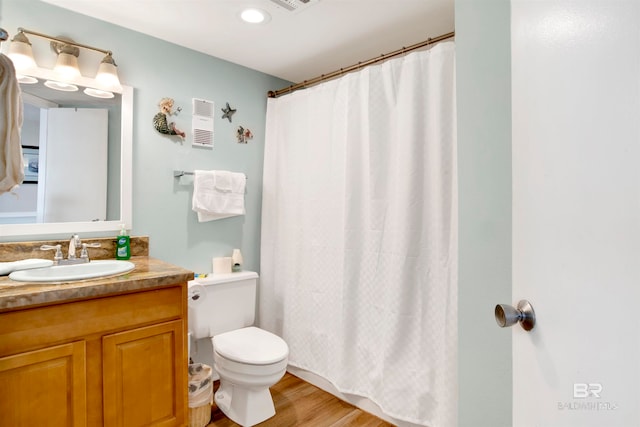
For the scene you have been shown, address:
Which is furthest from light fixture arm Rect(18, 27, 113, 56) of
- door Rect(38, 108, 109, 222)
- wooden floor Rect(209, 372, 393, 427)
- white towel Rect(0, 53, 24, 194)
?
wooden floor Rect(209, 372, 393, 427)

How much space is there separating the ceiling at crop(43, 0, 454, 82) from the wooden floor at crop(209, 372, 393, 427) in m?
2.27

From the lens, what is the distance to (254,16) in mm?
1773

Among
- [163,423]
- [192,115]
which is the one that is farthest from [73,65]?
[163,423]

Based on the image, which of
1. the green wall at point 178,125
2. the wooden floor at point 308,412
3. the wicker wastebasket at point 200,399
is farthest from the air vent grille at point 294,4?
the wooden floor at point 308,412

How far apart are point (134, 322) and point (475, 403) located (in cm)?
138

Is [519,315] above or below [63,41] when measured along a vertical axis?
below

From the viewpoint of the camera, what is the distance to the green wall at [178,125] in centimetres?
179

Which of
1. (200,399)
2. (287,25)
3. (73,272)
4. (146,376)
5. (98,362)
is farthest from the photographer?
(287,25)

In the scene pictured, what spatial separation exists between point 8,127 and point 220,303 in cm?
135

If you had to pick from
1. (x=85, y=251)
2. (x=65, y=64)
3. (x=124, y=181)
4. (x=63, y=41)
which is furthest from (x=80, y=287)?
(x=63, y=41)

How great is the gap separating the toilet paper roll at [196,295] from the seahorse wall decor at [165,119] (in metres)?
0.99

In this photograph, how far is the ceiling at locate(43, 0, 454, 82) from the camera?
5.50 ft

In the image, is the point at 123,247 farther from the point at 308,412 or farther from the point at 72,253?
the point at 308,412

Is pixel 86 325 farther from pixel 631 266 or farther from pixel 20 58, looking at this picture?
pixel 631 266
